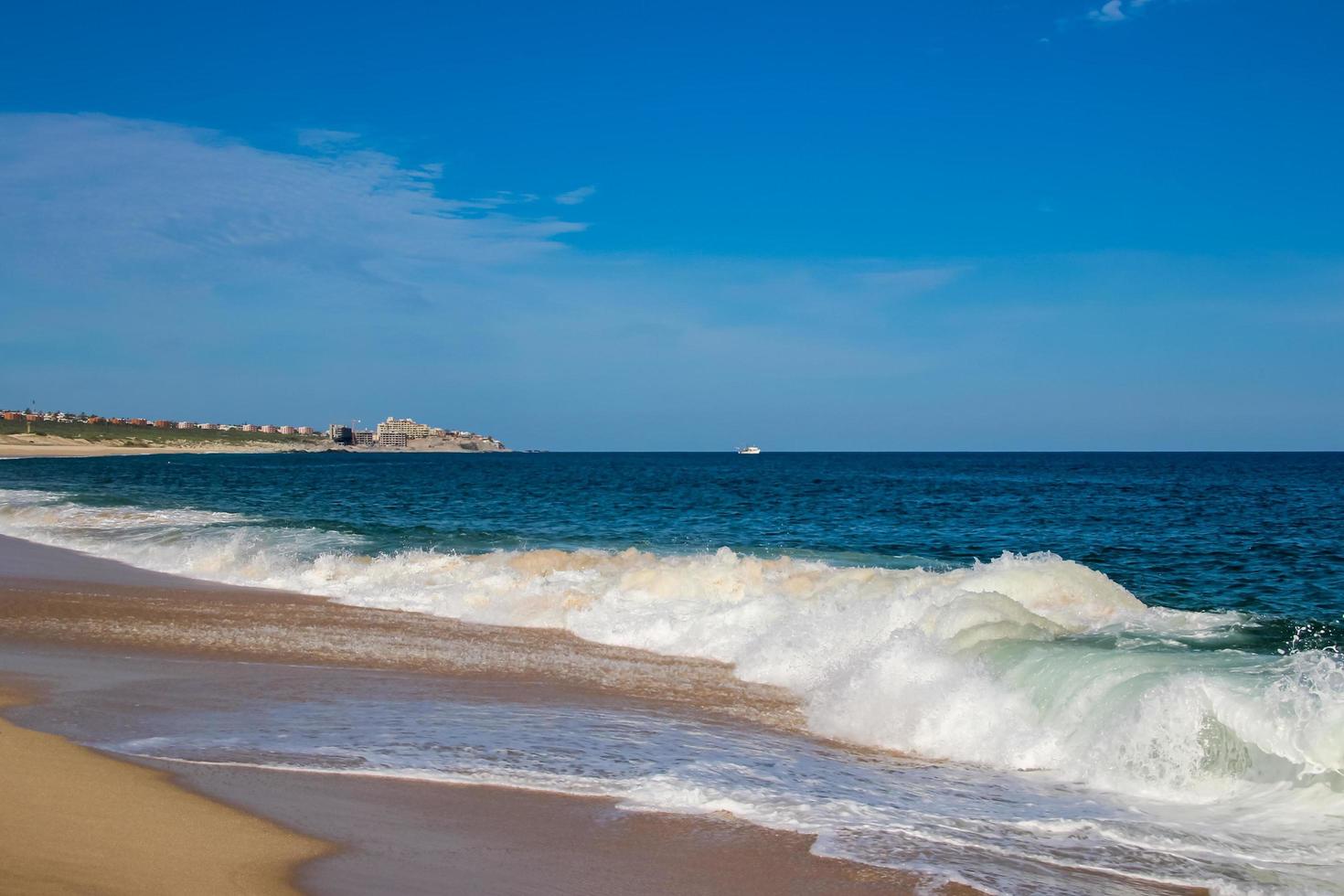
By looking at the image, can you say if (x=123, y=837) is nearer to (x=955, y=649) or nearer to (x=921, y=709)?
(x=921, y=709)

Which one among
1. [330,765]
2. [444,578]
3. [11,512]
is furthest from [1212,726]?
[11,512]

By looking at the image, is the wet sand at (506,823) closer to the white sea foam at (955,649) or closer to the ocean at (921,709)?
the ocean at (921,709)

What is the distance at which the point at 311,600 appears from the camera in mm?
17406

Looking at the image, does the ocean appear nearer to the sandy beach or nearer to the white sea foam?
the white sea foam

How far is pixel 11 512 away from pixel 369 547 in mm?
16905

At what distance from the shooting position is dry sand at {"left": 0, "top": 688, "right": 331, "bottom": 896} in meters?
4.79

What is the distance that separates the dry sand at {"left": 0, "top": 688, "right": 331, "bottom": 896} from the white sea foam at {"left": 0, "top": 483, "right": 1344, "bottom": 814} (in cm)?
532

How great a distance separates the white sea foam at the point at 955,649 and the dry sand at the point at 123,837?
532cm

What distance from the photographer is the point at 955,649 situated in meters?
11.1

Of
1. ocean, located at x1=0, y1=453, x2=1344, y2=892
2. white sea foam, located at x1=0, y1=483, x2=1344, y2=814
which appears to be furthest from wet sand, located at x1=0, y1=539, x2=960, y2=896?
white sea foam, located at x1=0, y1=483, x2=1344, y2=814

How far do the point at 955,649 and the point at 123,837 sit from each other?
822cm

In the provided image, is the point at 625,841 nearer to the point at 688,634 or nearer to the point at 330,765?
the point at 330,765

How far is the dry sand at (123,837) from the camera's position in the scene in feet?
15.7

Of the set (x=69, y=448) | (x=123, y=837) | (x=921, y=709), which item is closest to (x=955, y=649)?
(x=921, y=709)
